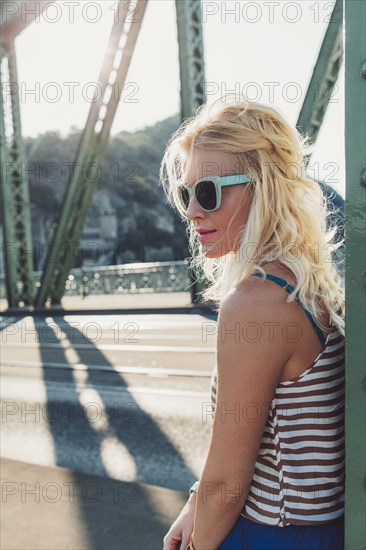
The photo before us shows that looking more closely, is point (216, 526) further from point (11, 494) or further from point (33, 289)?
point (33, 289)

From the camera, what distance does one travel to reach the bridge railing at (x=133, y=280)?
2092 cm

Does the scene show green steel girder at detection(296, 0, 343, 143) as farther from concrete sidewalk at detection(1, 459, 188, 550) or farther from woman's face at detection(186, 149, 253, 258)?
woman's face at detection(186, 149, 253, 258)

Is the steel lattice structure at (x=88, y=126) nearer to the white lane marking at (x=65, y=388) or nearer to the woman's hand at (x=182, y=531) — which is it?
the white lane marking at (x=65, y=388)

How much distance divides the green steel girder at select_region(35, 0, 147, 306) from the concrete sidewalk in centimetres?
1003

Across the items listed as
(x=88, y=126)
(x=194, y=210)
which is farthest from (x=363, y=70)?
(x=88, y=126)

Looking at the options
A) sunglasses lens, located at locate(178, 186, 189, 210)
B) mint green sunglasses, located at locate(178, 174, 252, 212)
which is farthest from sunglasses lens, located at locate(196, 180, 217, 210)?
sunglasses lens, located at locate(178, 186, 189, 210)

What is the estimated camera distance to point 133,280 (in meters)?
21.5

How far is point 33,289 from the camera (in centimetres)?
1545

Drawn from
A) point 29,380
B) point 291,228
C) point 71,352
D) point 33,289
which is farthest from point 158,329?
point 291,228

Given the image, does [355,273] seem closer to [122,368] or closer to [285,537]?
[285,537]

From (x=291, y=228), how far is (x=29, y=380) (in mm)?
5692

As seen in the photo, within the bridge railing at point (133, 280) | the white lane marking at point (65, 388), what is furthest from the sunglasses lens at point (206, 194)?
the bridge railing at point (133, 280)

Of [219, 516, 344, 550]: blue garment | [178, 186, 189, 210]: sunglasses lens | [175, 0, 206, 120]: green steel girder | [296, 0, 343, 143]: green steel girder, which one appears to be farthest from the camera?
[175, 0, 206, 120]: green steel girder

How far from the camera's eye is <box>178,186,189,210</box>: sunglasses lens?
1601 millimetres
